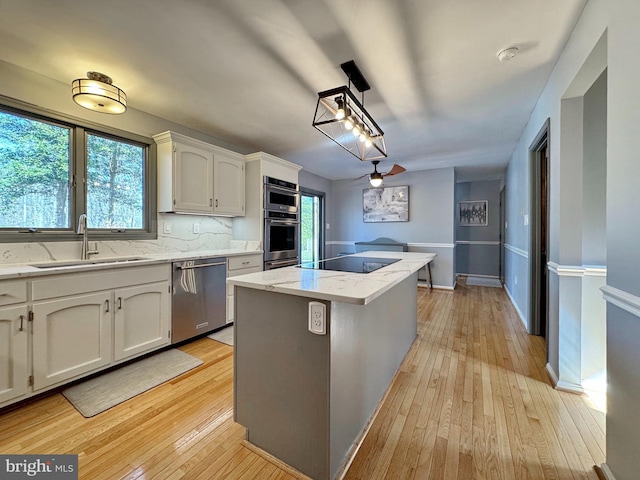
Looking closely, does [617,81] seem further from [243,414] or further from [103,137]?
[103,137]

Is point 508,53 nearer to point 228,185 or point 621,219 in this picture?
point 621,219

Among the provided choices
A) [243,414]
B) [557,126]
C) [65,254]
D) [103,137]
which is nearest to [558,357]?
[557,126]

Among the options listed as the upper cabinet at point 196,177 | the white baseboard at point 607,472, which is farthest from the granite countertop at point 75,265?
the white baseboard at point 607,472

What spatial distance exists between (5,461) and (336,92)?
275 centimetres

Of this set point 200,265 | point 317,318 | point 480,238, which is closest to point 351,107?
point 317,318

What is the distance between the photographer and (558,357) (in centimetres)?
197

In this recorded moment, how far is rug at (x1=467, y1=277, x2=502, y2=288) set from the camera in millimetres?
5754

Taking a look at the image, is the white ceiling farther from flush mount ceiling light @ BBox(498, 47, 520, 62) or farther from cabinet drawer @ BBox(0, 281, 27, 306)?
cabinet drawer @ BBox(0, 281, 27, 306)

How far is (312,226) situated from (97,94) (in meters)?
4.55

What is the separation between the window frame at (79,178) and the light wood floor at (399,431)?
1.24 m

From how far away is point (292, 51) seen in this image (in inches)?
73.5

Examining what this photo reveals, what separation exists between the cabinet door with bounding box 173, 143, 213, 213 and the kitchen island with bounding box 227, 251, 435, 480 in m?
1.93

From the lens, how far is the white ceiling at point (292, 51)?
1.52 m

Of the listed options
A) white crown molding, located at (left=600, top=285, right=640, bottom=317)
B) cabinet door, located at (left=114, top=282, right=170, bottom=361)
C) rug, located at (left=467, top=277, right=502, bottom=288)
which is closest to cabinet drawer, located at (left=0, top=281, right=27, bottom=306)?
cabinet door, located at (left=114, top=282, right=170, bottom=361)
